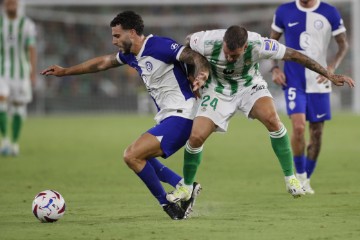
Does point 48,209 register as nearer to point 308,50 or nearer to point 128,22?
point 128,22

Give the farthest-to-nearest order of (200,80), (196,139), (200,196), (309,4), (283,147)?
1. (309,4)
2. (200,196)
3. (283,147)
4. (196,139)
5. (200,80)

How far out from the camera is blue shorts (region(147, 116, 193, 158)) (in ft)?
27.8

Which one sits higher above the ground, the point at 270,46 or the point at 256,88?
the point at 270,46

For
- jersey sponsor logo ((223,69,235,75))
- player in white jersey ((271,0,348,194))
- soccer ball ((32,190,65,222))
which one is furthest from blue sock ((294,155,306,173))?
soccer ball ((32,190,65,222))

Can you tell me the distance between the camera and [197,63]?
8414 millimetres

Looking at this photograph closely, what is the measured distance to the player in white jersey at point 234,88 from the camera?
8.63 m

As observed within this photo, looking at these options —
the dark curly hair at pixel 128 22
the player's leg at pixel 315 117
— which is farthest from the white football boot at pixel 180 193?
the player's leg at pixel 315 117

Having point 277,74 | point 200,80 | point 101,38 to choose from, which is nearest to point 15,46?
point 277,74

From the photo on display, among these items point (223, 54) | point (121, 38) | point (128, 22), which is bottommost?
point (223, 54)

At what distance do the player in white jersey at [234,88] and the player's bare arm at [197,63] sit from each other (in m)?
0.21

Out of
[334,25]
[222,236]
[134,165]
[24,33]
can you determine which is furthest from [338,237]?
[24,33]

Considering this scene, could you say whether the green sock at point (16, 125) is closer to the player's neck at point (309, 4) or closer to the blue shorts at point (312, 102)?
the blue shorts at point (312, 102)

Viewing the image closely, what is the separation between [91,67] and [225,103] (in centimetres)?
139

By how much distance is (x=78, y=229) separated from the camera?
782 cm
